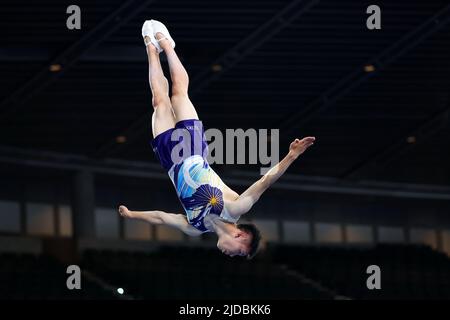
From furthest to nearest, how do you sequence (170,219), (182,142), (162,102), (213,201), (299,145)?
(162,102) < (170,219) < (182,142) < (213,201) < (299,145)

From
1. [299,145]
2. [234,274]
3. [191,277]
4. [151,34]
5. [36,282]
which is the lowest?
[299,145]

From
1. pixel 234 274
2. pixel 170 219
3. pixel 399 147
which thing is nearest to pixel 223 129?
pixel 234 274

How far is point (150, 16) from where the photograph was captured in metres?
26.3

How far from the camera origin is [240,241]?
14.6 m

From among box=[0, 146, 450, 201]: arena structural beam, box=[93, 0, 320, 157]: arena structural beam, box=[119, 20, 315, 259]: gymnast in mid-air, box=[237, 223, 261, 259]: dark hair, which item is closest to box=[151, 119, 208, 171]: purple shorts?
box=[119, 20, 315, 259]: gymnast in mid-air

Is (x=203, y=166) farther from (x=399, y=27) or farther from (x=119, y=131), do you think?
(x=119, y=131)

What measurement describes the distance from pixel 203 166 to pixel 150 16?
12013 mm

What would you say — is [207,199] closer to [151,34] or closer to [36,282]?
[151,34]

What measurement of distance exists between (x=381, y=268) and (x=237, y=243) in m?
20.5

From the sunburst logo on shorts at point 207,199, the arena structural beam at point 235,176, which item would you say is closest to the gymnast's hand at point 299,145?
the sunburst logo on shorts at point 207,199

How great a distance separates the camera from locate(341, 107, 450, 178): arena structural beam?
3378cm

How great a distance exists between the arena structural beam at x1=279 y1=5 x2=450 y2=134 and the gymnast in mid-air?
1325 cm

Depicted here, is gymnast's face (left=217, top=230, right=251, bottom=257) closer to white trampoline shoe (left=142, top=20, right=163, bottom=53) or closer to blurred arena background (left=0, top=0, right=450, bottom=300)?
white trampoline shoe (left=142, top=20, right=163, bottom=53)

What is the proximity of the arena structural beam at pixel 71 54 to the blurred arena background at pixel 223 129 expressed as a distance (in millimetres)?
45
